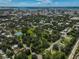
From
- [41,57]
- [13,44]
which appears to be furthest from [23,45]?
[41,57]

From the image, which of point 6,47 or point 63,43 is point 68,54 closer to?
point 63,43

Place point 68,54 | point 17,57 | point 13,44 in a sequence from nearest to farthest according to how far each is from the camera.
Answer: point 17,57 < point 68,54 < point 13,44

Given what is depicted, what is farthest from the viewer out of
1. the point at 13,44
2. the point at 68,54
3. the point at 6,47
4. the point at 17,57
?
the point at 13,44

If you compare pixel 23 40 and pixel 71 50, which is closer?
pixel 71 50

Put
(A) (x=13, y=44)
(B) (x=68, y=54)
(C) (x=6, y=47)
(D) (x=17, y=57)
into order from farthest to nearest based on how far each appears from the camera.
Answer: (A) (x=13, y=44) < (C) (x=6, y=47) < (B) (x=68, y=54) < (D) (x=17, y=57)

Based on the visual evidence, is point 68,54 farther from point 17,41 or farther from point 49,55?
point 17,41

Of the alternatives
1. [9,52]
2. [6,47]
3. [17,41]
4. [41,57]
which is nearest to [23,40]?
[17,41]

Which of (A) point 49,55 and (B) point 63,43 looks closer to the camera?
(A) point 49,55

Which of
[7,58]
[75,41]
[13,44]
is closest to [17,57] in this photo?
[7,58]
